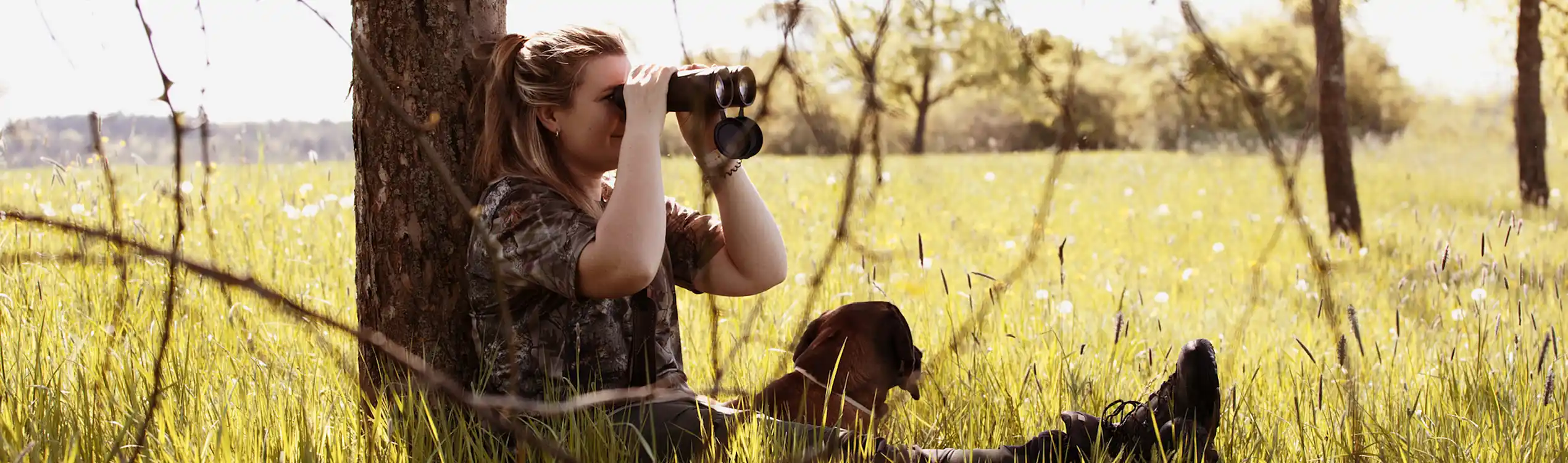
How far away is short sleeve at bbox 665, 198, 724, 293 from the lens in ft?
7.75

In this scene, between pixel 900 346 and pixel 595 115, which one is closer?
pixel 595 115

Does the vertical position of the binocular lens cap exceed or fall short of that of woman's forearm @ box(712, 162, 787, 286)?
it exceeds it

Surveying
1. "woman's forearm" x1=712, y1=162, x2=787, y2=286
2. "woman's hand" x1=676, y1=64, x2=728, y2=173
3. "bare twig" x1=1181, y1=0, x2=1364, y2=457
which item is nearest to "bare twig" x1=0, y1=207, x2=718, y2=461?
"bare twig" x1=1181, y1=0, x2=1364, y2=457

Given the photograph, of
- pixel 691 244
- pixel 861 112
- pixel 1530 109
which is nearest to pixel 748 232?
pixel 691 244

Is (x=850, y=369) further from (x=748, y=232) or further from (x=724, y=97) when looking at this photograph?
(x=724, y=97)

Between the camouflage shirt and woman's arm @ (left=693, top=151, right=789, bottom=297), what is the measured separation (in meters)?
0.13

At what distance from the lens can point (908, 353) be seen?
2.30 m

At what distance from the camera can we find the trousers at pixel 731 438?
1934 mm

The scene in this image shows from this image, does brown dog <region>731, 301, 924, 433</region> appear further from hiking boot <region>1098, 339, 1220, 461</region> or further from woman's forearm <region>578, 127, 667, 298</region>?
woman's forearm <region>578, 127, 667, 298</region>

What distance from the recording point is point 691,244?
240 centimetres

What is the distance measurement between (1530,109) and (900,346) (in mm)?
10970

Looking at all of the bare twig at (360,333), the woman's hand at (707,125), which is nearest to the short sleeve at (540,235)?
the woman's hand at (707,125)

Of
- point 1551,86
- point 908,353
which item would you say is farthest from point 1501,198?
point 908,353

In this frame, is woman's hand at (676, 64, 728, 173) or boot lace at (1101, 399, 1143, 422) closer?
woman's hand at (676, 64, 728, 173)
